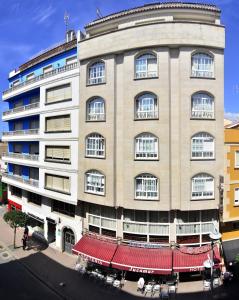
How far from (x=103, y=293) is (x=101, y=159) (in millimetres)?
9881

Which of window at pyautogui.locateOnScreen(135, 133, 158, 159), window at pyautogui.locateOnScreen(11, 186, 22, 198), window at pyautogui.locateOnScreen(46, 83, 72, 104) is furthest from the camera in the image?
window at pyautogui.locateOnScreen(11, 186, 22, 198)

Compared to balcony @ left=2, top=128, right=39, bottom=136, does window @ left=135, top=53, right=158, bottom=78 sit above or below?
above

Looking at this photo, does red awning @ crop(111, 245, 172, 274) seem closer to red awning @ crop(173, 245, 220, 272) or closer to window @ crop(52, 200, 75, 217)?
red awning @ crop(173, 245, 220, 272)

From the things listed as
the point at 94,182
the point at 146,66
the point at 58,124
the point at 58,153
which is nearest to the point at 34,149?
the point at 58,153

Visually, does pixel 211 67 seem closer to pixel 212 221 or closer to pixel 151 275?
pixel 212 221

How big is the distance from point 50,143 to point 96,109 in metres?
6.98

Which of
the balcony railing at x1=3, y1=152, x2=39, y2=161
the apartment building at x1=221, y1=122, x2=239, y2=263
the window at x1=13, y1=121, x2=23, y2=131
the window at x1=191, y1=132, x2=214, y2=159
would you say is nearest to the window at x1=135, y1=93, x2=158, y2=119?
the window at x1=191, y1=132, x2=214, y2=159

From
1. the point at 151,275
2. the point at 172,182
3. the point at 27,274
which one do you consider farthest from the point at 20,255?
the point at 172,182

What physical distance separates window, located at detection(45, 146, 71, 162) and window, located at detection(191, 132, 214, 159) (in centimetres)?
1104

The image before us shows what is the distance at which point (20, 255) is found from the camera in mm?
28078

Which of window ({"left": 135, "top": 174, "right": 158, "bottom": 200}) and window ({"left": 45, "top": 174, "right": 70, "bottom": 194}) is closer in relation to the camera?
window ({"left": 135, "top": 174, "right": 158, "bottom": 200})

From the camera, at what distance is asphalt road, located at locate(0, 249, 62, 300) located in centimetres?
2042

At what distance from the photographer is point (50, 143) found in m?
28.2

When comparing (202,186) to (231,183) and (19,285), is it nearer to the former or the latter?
(231,183)
